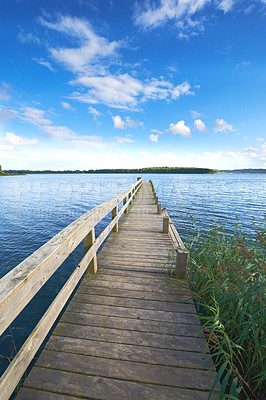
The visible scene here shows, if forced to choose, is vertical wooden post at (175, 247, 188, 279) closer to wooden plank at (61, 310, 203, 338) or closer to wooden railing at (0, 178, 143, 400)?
wooden plank at (61, 310, 203, 338)

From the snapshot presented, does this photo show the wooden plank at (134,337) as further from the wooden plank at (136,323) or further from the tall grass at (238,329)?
the tall grass at (238,329)

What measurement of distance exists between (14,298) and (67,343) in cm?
139

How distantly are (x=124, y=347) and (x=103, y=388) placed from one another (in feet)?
1.42

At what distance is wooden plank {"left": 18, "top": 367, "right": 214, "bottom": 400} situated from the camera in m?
1.59

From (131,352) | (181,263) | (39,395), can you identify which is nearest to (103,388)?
(131,352)

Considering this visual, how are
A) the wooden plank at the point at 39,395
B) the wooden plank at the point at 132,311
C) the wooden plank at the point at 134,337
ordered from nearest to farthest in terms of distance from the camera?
the wooden plank at the point at 39,395
the wooden plank at the point at 134,337
the wooden plank at the point at 132,311

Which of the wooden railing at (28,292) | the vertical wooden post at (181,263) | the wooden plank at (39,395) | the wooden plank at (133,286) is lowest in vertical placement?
the wooden plank at (133,286)

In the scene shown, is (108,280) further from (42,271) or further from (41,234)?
(41,234)

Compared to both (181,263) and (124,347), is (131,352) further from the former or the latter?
(181,263)

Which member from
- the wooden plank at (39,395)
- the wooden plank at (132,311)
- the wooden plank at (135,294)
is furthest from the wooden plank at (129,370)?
the wooden plank at (135,294)

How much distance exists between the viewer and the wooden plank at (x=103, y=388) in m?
1.59

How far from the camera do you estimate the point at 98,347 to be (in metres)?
2.02

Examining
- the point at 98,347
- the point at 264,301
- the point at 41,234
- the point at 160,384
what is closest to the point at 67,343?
the point at 98,347

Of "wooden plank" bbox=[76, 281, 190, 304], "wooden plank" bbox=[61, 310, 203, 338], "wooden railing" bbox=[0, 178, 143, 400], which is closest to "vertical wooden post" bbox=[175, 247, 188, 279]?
"wooden plank" bbox=[76, 281, 190, 304]
